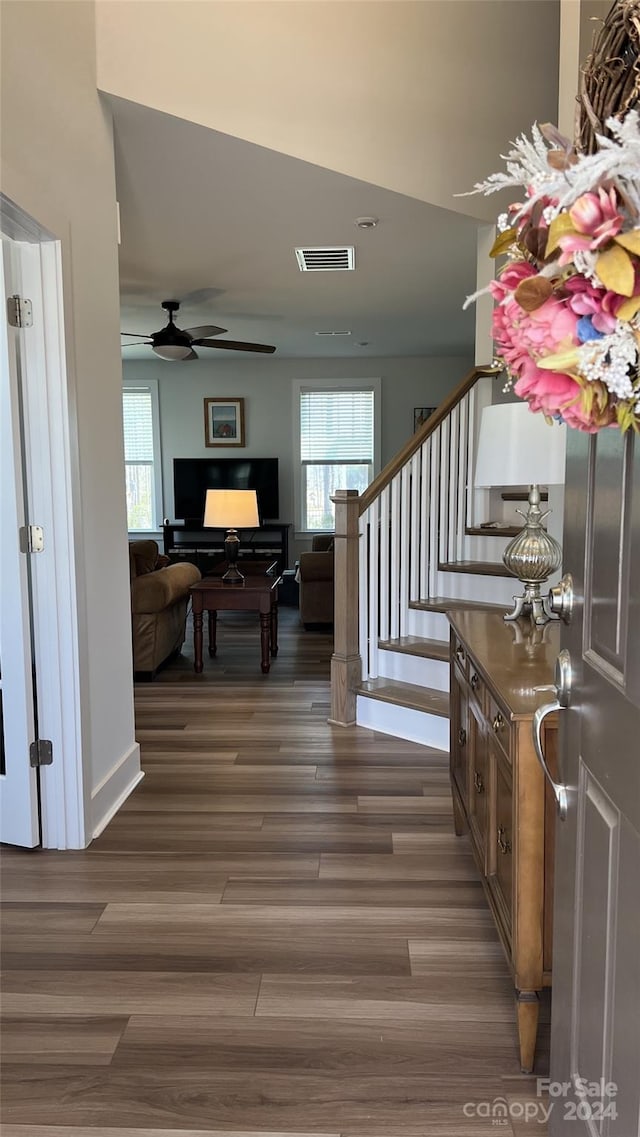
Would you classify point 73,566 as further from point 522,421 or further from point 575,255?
point 575,255

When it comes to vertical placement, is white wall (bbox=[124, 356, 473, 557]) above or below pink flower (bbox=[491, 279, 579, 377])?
above

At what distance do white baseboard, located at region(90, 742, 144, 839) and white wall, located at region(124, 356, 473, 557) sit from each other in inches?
237

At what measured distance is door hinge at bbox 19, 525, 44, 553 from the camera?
103 inches

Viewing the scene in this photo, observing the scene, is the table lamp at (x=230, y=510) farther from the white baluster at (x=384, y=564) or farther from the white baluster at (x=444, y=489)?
the white baluster at (x=444, y=489)

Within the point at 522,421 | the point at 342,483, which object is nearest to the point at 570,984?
the point at 522,421

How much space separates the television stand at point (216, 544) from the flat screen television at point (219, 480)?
0.19 m

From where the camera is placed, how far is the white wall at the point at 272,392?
911 cm

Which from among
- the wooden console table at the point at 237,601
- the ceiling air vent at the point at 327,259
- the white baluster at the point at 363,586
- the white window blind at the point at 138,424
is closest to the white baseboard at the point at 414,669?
the white baluster at the point at 363,586

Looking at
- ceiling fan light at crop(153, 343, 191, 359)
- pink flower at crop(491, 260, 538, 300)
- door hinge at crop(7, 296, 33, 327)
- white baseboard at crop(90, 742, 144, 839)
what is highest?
ceiling fan light at crop(153, 343, 191, 359)

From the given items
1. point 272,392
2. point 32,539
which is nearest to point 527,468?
point 32,539

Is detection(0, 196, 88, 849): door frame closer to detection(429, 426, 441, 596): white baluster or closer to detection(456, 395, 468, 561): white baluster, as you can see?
detection(429, 426, 441, 596): white baluster

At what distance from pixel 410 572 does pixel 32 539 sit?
7.68 feet

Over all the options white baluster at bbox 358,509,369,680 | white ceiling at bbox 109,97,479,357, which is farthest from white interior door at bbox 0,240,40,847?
white baluster at bbox 358,509,369,680

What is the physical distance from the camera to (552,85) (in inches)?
155
